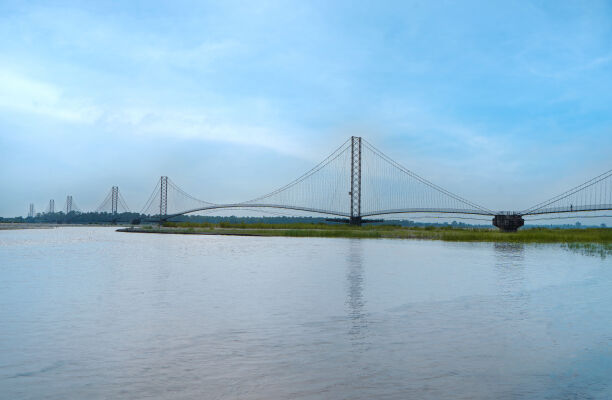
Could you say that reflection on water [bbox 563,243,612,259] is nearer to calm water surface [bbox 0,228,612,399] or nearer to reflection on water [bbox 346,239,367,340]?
calm water surface [bbox 0,228,612,399]

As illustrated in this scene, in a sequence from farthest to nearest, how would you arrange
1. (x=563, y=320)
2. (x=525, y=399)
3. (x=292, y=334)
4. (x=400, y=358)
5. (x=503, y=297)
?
(x=503, y=297) < (x=563, y=320) < (x=292, y=334) < (x=400, y=358) < (x=525, y=399)

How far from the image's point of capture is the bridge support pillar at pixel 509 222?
6025 cm

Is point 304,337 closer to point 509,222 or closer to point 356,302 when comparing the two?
point 356,302

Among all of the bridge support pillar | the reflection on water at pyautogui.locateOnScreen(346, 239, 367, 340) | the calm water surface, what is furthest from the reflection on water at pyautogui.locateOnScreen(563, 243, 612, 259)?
the bridge support pillar

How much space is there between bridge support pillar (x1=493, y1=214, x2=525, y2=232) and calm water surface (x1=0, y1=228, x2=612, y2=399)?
4486 centimetres

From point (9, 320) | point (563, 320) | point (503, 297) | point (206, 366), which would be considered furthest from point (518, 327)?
point (9, 320)

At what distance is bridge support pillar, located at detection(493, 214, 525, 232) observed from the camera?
60.2 meters

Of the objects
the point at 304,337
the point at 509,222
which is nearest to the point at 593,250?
the point at 304,337

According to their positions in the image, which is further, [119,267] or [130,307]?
[119,267]

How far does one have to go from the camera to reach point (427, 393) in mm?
5887

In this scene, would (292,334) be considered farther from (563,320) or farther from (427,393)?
(563,320)

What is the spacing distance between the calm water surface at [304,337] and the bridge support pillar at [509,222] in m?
44.9

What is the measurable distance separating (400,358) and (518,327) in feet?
11.2

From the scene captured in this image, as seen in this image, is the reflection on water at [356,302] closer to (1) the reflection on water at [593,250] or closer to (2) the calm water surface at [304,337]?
(2) the calm water surface at [304,337]
